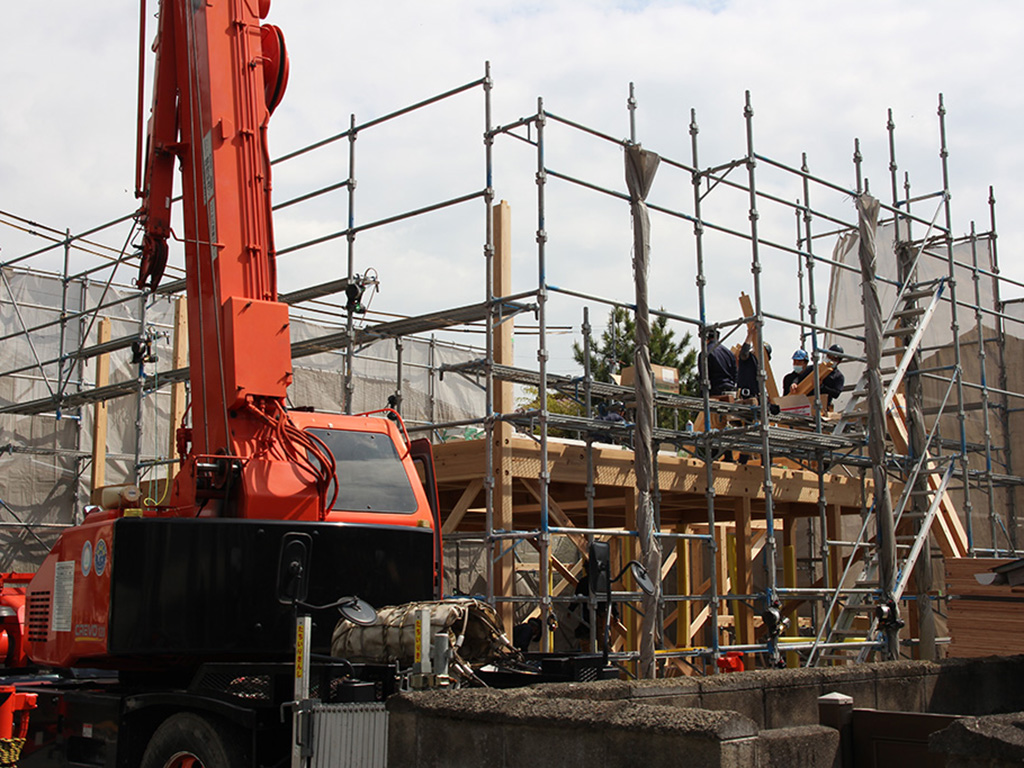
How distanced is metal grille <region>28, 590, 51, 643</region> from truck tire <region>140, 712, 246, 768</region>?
148cm

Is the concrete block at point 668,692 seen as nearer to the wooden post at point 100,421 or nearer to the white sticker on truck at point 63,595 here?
the white sticker on truck at point 63,595

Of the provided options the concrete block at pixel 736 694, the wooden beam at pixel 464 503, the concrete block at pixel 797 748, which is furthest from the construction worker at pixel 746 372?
the concrete block at pixel 797 748

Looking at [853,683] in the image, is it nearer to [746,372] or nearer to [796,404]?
[746,372]

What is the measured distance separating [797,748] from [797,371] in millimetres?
11867

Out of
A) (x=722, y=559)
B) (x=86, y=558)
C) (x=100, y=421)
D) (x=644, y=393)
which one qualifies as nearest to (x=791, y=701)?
(x=86, y=558)

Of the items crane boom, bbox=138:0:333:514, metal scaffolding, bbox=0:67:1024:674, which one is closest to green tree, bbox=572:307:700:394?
metal scaffolding, bbox=0:67:1024:674

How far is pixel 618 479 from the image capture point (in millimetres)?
11734

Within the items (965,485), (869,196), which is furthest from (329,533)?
(965,485)

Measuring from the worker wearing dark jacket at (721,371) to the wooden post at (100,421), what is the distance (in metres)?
8.68

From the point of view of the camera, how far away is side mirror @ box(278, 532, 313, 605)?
5.65 meters

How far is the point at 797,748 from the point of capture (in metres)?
3.81

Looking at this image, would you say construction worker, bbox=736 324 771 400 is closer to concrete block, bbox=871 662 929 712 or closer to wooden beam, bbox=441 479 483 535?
wooden beam, bbox=441 479 483 535

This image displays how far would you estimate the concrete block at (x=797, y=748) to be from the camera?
368cm

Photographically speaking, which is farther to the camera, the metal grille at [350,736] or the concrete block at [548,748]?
the metal grille at [350,736]
